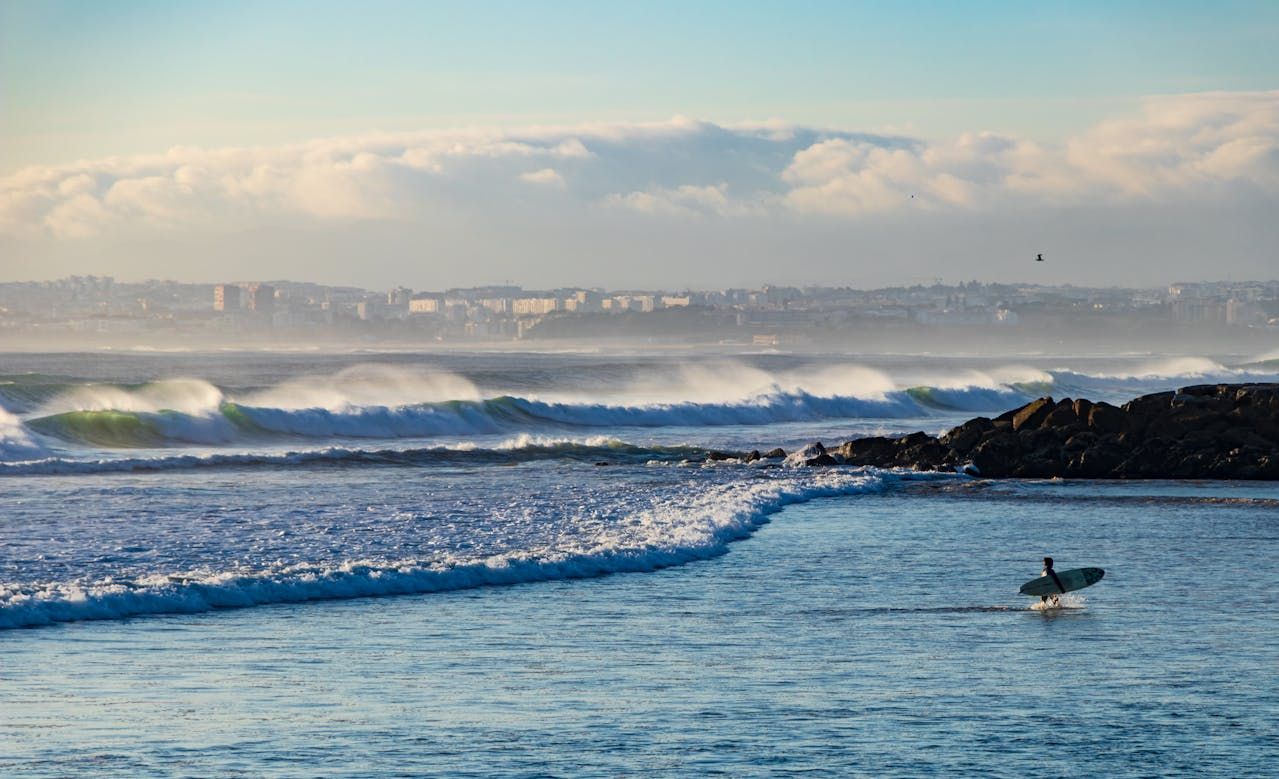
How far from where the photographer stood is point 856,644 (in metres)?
13.3

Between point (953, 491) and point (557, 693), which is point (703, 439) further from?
point (557, 693)

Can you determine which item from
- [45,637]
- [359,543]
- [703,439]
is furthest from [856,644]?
[703,439]

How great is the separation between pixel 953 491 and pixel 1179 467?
625cm

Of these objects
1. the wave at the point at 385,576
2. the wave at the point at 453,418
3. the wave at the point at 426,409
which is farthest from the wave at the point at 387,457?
the wave at the point at 385,576

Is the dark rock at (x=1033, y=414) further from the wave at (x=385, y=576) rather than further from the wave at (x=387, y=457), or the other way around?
the wave at (x=385, y=576)

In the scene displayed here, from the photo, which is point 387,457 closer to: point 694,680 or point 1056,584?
point 1056,584

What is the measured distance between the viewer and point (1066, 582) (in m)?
16.0

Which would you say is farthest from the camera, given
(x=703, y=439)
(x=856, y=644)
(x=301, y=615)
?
(x=703, y=439)

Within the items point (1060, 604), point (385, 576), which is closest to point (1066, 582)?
point (1060, 604)

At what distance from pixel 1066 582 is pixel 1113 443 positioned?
19.2 meters

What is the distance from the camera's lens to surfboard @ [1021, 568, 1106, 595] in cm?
1578

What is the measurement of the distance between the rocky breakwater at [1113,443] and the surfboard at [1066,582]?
17.5 meters

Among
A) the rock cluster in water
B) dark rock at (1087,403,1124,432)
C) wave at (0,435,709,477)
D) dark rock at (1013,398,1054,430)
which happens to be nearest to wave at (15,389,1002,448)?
wave at (0,435,709,477)

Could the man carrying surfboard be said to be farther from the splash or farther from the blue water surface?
the blue water surface
